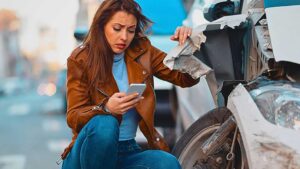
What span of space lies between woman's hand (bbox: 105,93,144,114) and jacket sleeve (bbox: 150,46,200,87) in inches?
18.3

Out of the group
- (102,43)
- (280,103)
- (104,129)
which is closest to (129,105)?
(104,129)

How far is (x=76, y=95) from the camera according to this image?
3502 millimetres

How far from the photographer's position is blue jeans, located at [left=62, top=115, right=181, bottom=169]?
325cm

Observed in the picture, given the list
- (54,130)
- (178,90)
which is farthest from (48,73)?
(178,90)

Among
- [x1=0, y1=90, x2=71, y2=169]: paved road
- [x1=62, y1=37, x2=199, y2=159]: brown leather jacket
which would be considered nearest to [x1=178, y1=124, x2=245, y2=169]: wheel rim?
[x1=62, y1=37, x2=199, y2=159]: brown leather jacket

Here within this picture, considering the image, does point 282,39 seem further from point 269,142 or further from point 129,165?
point 129,165

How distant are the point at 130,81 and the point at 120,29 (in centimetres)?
25

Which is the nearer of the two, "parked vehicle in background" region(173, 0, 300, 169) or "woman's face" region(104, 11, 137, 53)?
"parked vehicle in background" region(173, 0, 300, 169)

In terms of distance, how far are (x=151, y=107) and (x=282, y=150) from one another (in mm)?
899

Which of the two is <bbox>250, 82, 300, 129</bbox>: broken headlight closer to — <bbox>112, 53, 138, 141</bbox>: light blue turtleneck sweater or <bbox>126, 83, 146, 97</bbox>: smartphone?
<bbox>126, 83, 146, 97</bbox>: smartphone

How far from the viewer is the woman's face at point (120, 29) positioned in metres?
3.55

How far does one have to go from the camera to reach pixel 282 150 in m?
2.86

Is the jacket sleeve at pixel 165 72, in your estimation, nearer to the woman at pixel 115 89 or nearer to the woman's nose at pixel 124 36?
the woman at pixel 115 89

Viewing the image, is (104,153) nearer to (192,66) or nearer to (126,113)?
(126,113)
